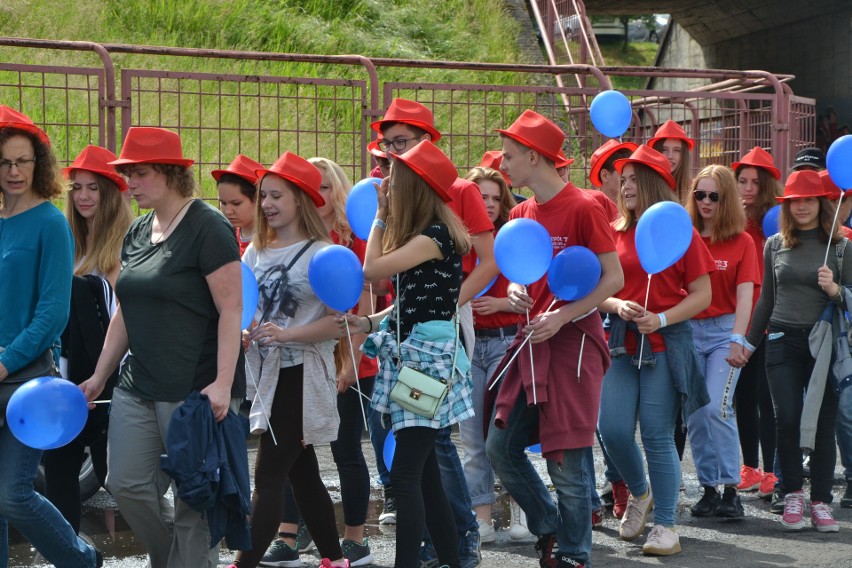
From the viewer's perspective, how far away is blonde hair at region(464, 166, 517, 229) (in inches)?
241

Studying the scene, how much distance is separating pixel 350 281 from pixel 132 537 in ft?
6.90

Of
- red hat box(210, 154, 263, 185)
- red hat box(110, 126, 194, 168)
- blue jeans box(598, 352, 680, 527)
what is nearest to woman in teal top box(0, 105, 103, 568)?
red hat box(110, 126, 194, 168)

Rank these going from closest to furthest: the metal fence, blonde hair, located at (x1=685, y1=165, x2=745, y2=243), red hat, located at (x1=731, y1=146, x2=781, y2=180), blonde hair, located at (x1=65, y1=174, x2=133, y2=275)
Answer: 1. blonde hair, located at (x1=65, y1=174, x2=133, y2=275)
2. blonde hair, located at (x1=685, y1=165, x2=745, y2=243)
3. red hat, located at (x1=731, y1=146, x2=781, y2=180)
4. the metal fence

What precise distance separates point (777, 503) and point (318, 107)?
4.97 metres

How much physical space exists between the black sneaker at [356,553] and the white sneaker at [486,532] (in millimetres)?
619

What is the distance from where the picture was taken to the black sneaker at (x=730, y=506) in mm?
6332

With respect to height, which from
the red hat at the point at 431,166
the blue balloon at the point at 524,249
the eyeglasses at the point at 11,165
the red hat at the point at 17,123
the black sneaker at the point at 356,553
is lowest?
the black sneaker at the point at 356,553

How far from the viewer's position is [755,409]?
7.08 meters

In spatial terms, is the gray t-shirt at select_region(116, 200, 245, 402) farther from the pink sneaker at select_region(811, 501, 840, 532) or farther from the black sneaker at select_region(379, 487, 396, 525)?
the pink sneaker at select_region(811, 501, 840, 532)

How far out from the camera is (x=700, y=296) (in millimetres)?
5707

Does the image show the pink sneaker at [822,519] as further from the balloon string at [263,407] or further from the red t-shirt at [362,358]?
the balloon string at [263,407]

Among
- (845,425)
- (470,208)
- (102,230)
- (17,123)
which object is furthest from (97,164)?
(845,425)

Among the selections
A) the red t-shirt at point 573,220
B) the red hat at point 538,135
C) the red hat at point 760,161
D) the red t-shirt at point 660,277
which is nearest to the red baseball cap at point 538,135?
the red hat at point 538,135

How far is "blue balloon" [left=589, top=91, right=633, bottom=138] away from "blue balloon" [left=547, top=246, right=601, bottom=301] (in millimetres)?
3085
